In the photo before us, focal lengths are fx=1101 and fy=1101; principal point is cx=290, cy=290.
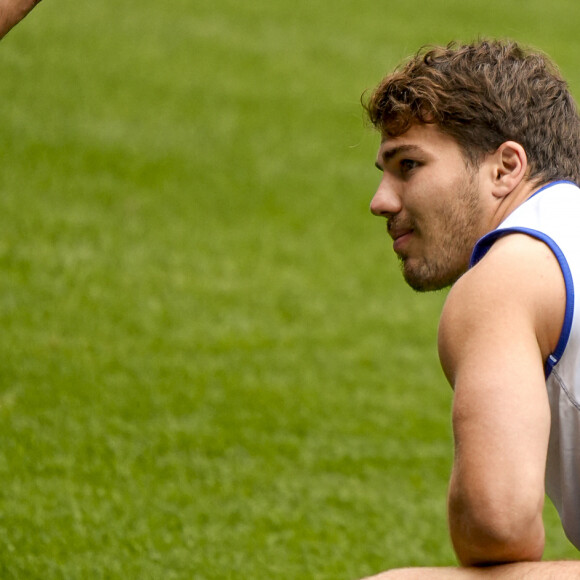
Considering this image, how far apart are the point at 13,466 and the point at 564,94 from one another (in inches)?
135

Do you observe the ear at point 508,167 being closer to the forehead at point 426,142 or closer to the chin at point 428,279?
the forehead at point 426,142

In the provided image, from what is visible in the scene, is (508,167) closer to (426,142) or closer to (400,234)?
(426,142)

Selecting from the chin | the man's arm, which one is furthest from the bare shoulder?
the chin

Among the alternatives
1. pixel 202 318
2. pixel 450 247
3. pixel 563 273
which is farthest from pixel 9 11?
pixel 202 318

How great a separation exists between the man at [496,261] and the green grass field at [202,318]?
7.31 feet

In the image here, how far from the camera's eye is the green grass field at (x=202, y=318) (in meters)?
5.05

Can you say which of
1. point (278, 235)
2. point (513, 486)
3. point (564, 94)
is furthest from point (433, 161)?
point (278, 235)

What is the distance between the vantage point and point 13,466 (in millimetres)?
5328

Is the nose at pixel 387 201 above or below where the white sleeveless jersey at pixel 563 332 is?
above

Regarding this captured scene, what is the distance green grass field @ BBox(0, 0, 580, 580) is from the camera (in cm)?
505

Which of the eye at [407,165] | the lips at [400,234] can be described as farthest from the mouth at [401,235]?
the eye at [407,165]

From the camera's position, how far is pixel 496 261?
8.02ft

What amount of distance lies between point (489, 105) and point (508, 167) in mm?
171

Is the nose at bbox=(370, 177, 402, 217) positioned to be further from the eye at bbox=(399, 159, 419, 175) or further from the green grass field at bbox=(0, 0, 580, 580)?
the green grass field at bbox=(0, 0, 580, 580)
